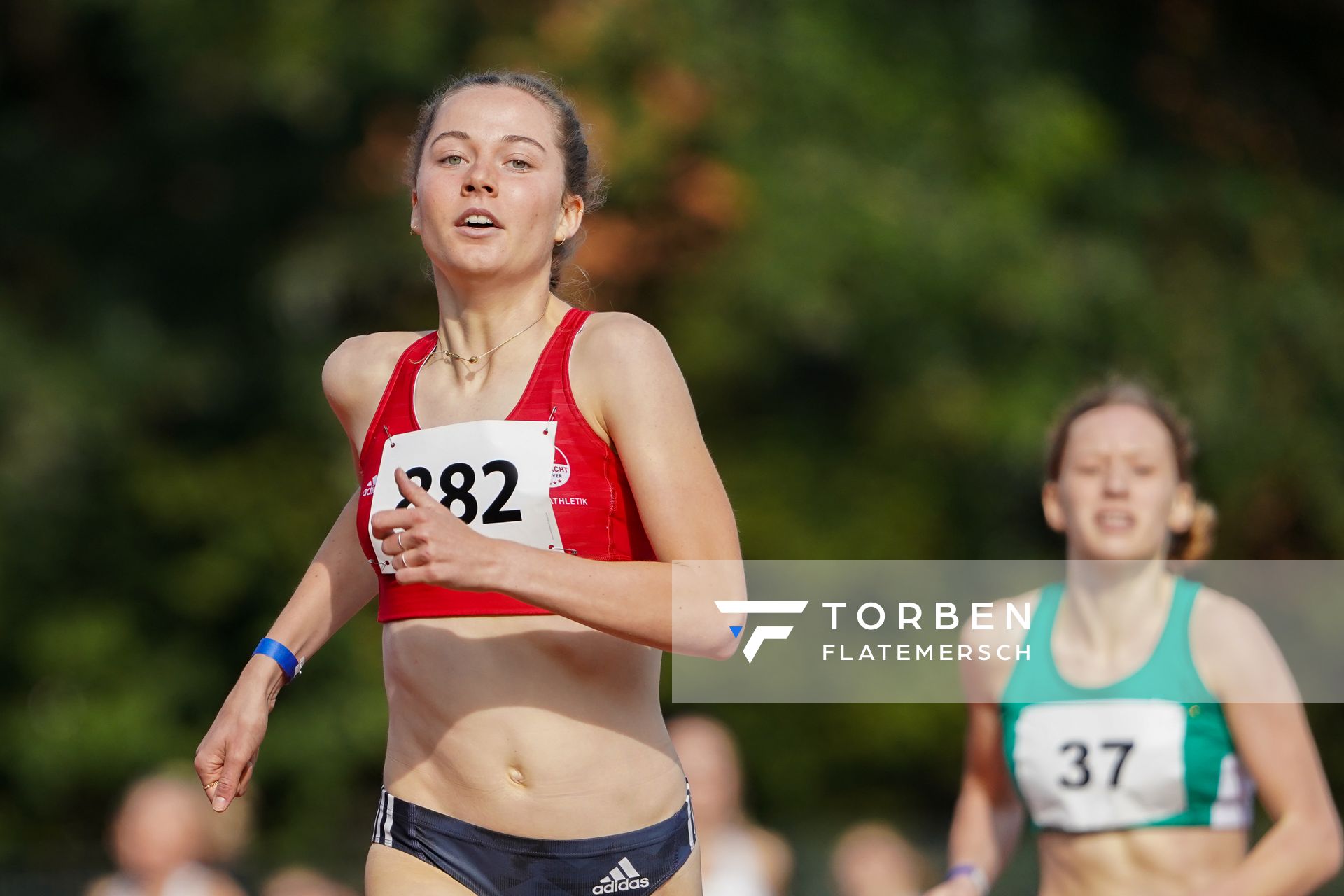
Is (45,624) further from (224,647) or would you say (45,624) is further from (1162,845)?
(1162,845)

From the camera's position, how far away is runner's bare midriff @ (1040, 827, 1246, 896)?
3393 mm

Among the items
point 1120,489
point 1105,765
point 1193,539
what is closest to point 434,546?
point 1105,765

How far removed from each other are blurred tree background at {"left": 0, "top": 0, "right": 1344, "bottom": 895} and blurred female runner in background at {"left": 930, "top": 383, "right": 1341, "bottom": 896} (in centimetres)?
537

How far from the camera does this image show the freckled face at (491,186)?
264 cm

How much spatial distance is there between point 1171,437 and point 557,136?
68.6 inches

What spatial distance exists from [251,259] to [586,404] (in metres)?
8.48

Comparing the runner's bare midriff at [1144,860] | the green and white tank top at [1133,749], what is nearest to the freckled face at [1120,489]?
the green and white tank top at [1133,749]

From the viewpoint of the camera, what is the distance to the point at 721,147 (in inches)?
380

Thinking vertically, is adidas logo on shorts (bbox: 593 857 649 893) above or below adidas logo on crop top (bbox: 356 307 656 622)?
below

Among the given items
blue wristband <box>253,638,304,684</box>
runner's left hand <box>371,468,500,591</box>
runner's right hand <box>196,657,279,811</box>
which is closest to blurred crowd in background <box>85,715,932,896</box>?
blue wristband <box>253,638,304,684</box>

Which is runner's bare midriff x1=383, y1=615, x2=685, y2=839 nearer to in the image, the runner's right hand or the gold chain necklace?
the runner's right hand

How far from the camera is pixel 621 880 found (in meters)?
2.56

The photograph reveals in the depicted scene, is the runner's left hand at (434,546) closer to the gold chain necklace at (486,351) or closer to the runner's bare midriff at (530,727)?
the runner's bare midriff at (530,727)

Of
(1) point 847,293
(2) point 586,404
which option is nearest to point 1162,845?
(2) point 586,404
